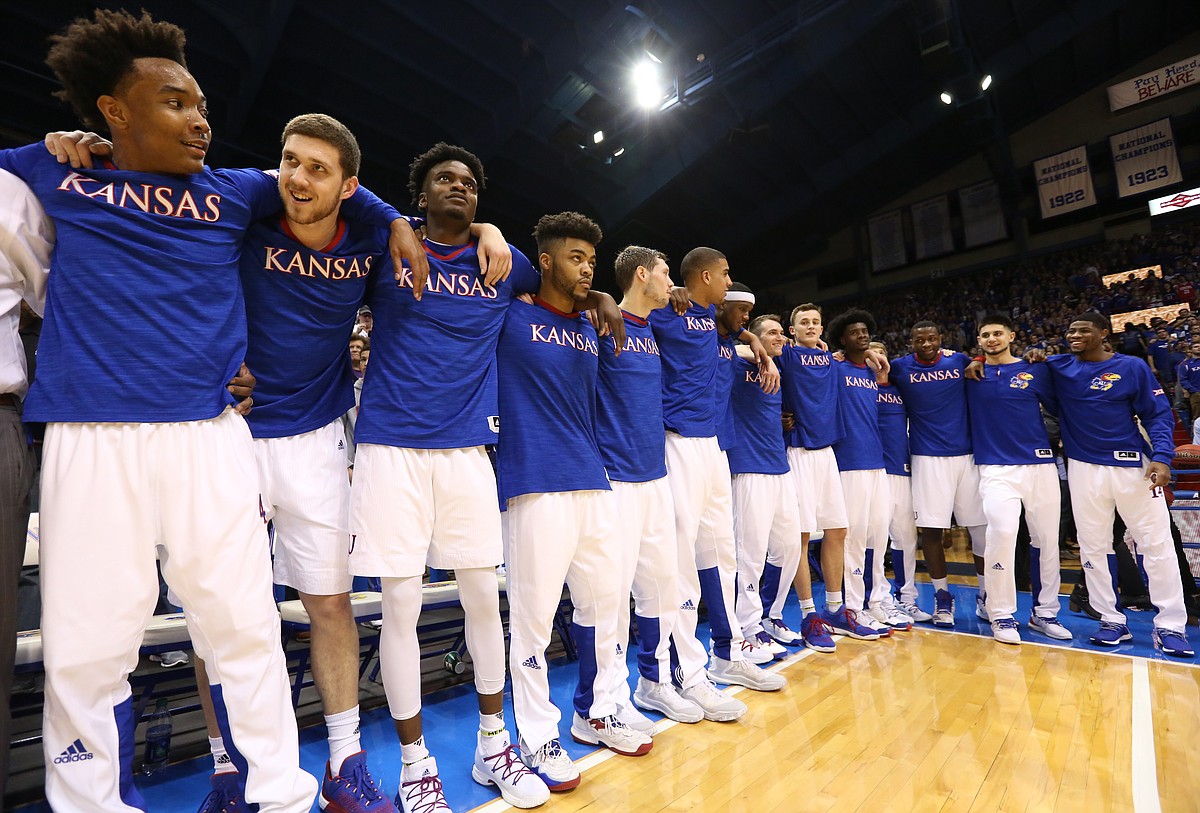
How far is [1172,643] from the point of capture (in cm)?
421

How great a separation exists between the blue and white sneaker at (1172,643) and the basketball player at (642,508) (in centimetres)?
337

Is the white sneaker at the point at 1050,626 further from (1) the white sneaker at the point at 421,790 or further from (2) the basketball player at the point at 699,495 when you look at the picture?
(1) the white sneaker at the point at 421,790

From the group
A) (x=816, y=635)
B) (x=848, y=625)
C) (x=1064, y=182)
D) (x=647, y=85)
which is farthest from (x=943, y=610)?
(x=1064, y=182)

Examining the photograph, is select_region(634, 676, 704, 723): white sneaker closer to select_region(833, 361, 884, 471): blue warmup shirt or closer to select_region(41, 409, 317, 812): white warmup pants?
select_region(41, 409, 317, 812): white warmup pants

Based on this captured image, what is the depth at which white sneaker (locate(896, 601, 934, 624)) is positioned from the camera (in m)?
5.17

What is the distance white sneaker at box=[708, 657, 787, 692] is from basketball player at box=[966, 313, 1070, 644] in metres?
Answer: 2.06

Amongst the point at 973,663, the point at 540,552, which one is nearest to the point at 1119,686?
the point at 973,663

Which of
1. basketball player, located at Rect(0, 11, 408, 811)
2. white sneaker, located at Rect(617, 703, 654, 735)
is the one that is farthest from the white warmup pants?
white sneaker, located at Rect(617, 703, 654, 735)

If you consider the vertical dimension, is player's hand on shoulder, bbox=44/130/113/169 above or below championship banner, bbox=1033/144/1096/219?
below

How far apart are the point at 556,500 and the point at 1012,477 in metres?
3.92

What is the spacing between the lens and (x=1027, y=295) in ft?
56.4

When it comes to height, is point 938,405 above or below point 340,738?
above

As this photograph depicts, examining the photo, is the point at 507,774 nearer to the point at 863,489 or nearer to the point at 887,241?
the point at 863,489

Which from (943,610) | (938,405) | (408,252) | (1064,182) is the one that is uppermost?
(1064,182)
